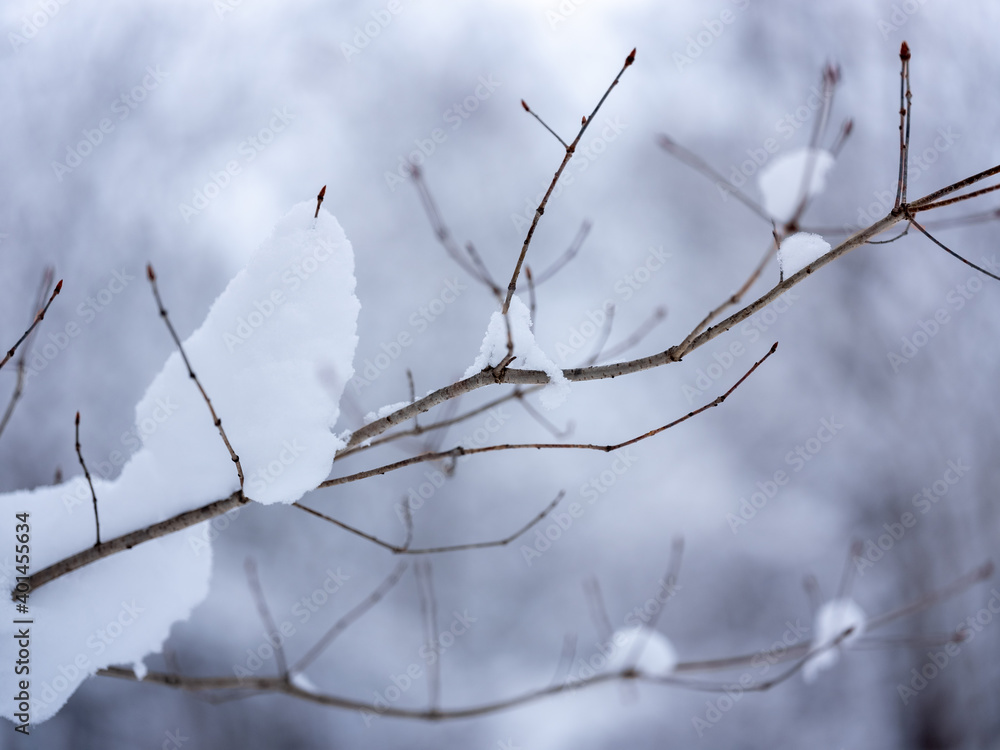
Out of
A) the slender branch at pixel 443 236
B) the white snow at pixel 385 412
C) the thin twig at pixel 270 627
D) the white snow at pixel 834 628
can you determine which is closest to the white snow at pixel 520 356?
the white snow at pixel 385 412

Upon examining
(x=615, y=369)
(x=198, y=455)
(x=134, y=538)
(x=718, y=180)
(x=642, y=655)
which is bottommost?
(x=642, y=655)

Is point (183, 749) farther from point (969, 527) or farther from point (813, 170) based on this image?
point (969, 527)

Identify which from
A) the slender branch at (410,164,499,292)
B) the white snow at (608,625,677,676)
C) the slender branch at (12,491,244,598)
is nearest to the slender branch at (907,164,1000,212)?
the slender branch at (410,164,499,292)

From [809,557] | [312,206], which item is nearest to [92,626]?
[312,206]

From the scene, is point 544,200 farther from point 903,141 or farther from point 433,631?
point 433,631

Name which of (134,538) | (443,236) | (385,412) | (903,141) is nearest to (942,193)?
(903,141)

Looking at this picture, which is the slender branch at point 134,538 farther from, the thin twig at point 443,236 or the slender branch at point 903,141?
the slender branch at point 903,141
